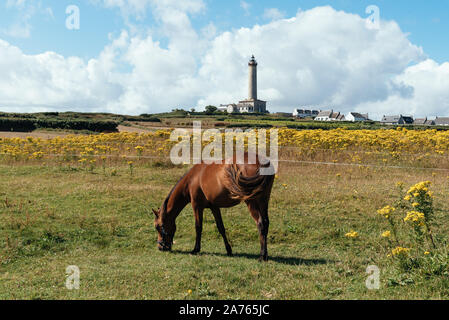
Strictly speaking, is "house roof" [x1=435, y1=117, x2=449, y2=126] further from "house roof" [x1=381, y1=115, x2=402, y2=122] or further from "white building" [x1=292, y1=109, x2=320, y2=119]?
"white building" [x1=292, y1=109, x2=320, y2=119]

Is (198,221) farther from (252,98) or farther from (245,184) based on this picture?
(252,98)

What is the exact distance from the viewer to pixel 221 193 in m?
7.82

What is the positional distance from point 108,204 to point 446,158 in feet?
51.7

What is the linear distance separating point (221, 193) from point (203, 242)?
2296mm

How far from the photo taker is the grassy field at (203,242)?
6000 millimetres

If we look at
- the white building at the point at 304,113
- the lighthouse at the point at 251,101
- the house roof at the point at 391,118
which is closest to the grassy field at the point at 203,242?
the house roof at the point at 391,118

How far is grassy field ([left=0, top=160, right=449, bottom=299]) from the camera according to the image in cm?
600

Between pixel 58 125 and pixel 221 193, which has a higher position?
pixel 58 125

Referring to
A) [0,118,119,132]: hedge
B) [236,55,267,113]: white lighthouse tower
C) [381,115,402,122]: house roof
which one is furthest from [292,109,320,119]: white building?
[0,118,119,132]: hedge

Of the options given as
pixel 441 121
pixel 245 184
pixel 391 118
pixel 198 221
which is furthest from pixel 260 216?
pixel 391 118

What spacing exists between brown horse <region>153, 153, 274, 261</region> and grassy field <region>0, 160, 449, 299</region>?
572 millimetres

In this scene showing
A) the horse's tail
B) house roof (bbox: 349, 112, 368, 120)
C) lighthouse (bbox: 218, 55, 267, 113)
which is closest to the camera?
the horse's tail

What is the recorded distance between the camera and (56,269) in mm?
7406
